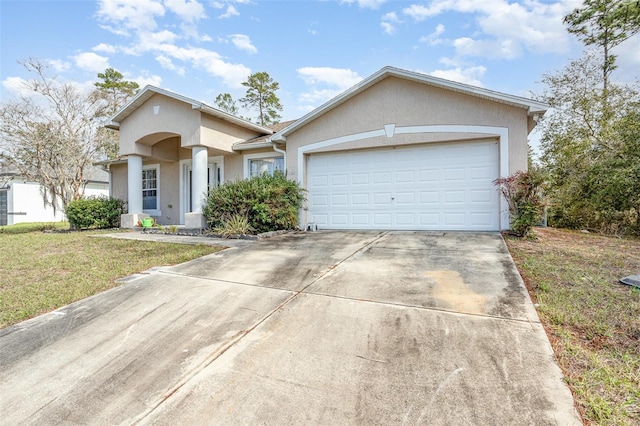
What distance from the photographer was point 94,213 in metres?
12.8

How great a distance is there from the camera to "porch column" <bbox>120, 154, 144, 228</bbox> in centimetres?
1262

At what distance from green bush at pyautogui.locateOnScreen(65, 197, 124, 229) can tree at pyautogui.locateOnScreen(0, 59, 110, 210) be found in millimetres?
3599

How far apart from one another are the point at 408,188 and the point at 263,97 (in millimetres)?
23407

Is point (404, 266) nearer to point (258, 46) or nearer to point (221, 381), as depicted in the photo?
point (221, 381)

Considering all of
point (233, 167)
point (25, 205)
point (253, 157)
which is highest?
point (253, 157)

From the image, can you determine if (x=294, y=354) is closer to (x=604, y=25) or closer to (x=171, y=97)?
(x=171, y=97)

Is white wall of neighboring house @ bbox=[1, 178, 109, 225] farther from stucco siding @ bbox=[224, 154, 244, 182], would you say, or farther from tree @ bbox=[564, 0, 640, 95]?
tree @ bbox=[564, 0, 640, 95]

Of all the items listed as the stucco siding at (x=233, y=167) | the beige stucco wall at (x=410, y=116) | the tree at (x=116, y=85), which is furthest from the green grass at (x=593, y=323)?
the tree at (x=116, y=85)

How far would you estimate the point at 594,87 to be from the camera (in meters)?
13.4

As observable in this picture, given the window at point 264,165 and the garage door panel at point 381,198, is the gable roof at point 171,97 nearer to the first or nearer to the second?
the window at point 264,165

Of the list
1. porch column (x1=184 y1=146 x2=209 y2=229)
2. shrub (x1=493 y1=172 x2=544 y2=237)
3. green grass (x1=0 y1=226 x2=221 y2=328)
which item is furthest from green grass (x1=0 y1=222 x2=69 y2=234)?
shrub (x1=493 y1=172 x2=544 y2=237)

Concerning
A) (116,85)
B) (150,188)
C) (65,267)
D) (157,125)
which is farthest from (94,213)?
(116,85)

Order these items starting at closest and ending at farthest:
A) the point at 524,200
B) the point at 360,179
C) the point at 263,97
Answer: the point at 524,200 < the point at 360,179 < the point at 263,97

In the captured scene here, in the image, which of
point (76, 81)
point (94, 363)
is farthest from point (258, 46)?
point (94, 363)
